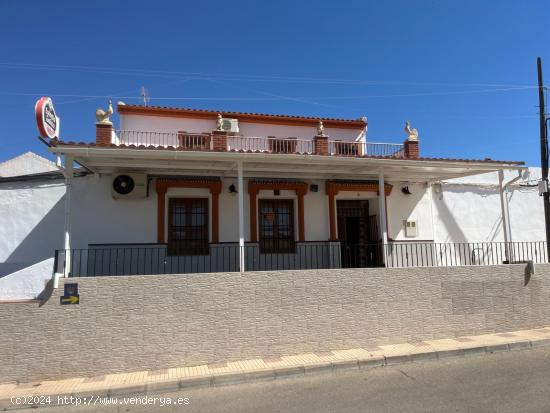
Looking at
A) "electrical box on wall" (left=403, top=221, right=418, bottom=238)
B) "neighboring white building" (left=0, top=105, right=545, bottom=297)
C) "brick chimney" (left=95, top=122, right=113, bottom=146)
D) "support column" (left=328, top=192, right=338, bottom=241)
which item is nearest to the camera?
"neighboring white building" (left=0, top=105, right=545, bottom=297)

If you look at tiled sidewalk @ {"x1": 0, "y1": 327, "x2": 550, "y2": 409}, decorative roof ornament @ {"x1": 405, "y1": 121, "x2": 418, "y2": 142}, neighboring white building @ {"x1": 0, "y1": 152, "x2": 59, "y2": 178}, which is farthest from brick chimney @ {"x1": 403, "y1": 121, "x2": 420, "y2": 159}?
neighboring white building @ {"x1": 0, "y1": 152, "x2": 59, "y2": 178}

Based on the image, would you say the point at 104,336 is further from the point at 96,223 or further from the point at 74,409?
the point at 96,223

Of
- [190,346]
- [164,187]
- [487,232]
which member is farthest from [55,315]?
[487,232]

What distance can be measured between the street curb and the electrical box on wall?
4.26 metres

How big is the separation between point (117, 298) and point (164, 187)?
369cm

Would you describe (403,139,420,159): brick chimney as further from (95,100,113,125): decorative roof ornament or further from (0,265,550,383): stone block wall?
(95,100,113,125): decorative roof ornament

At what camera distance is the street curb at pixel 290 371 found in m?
5.95

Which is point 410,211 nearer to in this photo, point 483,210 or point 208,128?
point 483,210

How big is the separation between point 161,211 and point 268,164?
2.93 metres

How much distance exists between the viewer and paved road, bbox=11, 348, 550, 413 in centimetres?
505

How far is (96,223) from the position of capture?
9.77 meters

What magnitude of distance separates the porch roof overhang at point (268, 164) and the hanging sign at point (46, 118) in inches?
19.2

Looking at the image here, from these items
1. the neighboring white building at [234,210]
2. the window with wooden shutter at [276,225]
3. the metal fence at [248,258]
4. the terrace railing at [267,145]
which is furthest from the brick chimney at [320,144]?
the metal fence at [248,258]

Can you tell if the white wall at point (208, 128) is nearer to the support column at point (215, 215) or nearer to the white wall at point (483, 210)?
the support column at point (215, 215)
